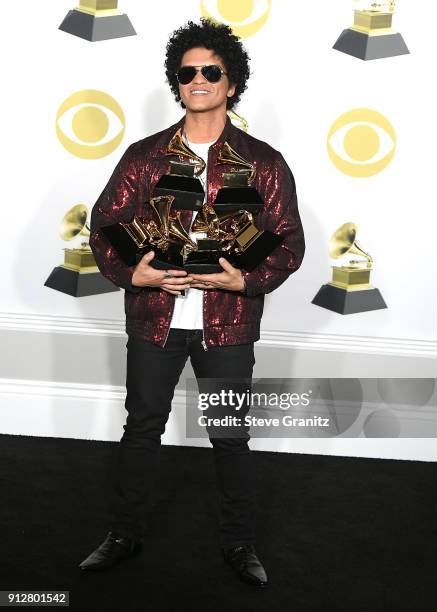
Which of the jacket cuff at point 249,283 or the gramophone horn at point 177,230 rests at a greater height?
the gramophone horn at point 177,230

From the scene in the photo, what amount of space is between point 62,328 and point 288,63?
1.41m

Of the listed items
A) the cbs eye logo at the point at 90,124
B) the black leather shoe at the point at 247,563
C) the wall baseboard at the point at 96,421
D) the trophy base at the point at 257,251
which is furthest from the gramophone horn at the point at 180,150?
the wall baseboard at the point at 96,421

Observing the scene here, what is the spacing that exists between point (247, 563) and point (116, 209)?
109 cm

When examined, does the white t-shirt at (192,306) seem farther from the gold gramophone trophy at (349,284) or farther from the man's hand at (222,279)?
the gold gramophone trophy at (349,284)

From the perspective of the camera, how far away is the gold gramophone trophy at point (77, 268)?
13.2 ft

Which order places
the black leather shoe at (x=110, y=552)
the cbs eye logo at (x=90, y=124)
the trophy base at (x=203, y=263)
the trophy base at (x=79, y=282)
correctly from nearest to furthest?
the trophy base at (x=203, y=263) < the black leather shoe at (x=110, y=552) < the cbs eye logo at (x=90, y=124) < the trophy base at (x=79, y=282)

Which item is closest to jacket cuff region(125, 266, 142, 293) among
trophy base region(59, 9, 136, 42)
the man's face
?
the man's face

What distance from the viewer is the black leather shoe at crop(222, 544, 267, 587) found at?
283 centimetres

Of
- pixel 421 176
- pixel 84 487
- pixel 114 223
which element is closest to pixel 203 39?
pixel 114 223

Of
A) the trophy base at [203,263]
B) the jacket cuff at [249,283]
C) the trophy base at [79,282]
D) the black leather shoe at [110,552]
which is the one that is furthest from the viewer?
the trophy base at [79,282]

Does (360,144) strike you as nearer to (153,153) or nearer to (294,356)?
(294,356)

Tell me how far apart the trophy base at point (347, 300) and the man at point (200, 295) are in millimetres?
1193

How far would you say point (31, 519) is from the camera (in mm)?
3232

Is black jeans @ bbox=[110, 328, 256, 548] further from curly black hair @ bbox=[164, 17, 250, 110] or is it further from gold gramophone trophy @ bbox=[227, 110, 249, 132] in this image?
gold gramophone trophy @ bbox=[227, 110, 249, 132]
